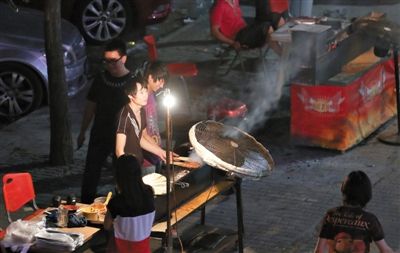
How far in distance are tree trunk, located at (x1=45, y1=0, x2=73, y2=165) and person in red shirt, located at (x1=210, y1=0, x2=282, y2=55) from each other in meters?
3.36

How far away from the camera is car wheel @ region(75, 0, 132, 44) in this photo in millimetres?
14289

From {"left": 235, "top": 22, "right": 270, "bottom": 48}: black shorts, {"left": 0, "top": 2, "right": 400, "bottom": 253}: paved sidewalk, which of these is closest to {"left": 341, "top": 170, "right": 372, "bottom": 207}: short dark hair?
{"left": 0, "top": 2, "right": 400, "bottom": 253}: paved sidewalk

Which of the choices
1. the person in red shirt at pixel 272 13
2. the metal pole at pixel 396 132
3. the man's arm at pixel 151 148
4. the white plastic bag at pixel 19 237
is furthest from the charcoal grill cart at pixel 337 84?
the white plastic bag at pixel 19 237

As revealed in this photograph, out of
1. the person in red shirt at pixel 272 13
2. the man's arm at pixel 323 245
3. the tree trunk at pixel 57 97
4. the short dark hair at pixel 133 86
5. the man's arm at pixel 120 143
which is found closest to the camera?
the man's arm at pixel 323 245

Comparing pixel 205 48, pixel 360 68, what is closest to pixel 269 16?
pixel 205 48

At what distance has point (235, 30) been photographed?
41.7ft

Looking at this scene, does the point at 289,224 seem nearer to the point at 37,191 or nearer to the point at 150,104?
the point at 150,104

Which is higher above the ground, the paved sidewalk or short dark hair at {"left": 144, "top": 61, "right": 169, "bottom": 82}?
short dark hair at {"left": 144, "top": 61, "right": 169, "bottom": 82}

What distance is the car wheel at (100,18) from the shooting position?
14.3 m

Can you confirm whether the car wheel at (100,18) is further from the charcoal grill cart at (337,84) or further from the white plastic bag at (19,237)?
the white plastic bag at (19,237)

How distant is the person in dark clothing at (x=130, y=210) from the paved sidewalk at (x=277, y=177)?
196cm

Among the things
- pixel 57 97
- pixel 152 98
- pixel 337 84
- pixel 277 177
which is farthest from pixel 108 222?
pixel 337 84

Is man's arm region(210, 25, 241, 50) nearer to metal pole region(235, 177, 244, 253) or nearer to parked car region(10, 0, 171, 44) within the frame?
parked car region(10, 0, 171, 44)

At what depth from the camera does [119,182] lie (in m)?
6.00
